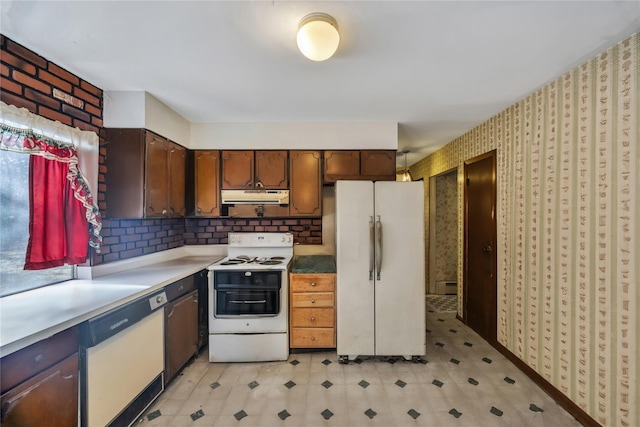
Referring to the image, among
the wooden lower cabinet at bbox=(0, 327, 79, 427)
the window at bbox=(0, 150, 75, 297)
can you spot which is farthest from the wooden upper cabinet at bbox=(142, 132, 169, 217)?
the wooden lower cabinet at bbox=(0, 327, 79, 427)

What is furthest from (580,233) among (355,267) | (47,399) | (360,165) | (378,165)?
(47,399)

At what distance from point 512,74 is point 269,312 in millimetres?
2874

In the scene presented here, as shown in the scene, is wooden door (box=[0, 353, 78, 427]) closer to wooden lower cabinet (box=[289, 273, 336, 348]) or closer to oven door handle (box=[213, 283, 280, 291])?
oven door handle (box=[213, 283, 280, 291])

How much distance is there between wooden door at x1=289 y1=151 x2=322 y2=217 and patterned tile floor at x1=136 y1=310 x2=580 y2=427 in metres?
1.57

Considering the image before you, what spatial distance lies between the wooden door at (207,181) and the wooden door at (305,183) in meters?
0.88

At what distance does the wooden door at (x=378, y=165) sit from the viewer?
3031 millimetres

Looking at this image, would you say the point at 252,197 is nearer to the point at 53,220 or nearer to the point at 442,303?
the point at 53,220

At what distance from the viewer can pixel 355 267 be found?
2.52 metres

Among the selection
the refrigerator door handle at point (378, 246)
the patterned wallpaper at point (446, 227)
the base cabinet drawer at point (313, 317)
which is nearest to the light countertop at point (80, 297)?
the base cabinet drawer at point (313, 317)

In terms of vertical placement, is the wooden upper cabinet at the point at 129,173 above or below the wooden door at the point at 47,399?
above

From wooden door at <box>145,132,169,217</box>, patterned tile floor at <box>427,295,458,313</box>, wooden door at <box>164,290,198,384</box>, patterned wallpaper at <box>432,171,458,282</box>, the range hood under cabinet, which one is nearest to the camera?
wooden door at <box>164,290,198,384</box>

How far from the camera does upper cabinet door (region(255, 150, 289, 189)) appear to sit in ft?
10.1

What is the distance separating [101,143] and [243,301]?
1883 mm

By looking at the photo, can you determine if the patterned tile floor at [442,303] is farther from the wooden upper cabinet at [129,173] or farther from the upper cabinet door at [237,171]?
the wooden upper cabinet at [129,173]
